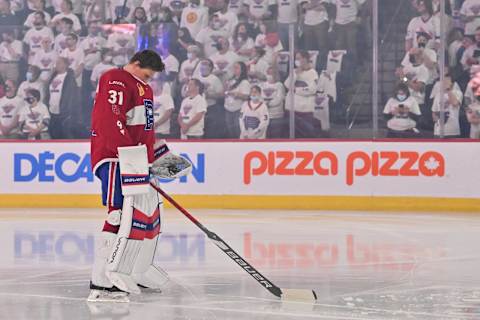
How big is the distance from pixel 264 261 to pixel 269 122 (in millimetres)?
5092

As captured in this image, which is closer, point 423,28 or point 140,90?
point 140,90

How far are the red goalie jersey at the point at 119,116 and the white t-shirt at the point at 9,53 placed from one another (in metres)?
7.60

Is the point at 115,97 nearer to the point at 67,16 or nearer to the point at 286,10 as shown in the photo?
the point at 286,10

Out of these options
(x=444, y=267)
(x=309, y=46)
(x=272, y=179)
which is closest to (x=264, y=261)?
(x=444, y=267)

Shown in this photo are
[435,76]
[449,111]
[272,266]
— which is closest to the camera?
[272,266]

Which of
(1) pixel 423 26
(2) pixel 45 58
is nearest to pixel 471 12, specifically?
(1) pixel 423 26

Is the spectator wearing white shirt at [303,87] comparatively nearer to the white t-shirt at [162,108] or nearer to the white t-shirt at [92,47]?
the white t-shirt at [162,108]

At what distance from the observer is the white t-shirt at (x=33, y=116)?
40.5ft

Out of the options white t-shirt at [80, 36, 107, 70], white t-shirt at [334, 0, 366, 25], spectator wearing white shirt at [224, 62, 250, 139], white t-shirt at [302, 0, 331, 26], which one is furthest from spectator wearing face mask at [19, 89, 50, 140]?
white t-shirt at [334, 0, 366, 25]

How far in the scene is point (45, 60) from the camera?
1262 centimetres

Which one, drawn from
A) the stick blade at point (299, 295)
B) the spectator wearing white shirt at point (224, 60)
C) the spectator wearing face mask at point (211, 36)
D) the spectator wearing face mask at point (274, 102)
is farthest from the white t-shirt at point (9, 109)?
the stick blade at point (299, 295)

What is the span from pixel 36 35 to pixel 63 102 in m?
0.92

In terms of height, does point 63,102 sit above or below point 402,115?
above

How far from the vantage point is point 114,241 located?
523 centimetres
